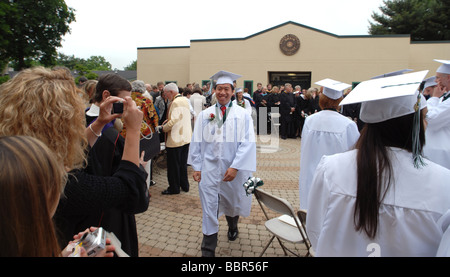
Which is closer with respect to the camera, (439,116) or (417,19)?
(439,116)

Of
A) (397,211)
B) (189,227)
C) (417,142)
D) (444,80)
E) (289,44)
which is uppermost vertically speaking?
(289,44)

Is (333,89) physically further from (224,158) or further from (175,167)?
(175,167)

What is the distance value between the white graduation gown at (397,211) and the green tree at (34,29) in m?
32.9

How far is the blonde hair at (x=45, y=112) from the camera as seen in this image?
1.33 metres

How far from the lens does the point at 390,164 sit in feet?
4.39

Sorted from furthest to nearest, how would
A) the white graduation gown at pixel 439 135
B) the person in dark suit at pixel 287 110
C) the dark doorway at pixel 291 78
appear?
the dark doorway at pixel 291 78, the person in dark suit at pixel 287 110, the white graduation gown at pixel 439 135

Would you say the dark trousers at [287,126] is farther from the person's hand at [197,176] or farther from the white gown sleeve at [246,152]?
the person's hand at [197,176]

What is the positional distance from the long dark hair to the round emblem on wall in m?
22.7

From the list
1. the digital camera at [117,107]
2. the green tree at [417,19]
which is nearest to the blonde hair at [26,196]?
the digital camera at [117,107]

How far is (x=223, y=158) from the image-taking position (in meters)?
3.67

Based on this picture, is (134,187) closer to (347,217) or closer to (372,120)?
(347,217)

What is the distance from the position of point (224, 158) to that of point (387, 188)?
248cm

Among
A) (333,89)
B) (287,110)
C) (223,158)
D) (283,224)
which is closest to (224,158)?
(223,158)

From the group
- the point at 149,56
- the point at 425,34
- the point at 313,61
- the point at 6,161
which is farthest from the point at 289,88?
the point at 425,34
